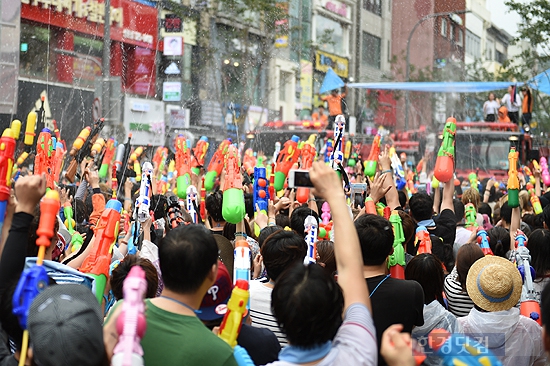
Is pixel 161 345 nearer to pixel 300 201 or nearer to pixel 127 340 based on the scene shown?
pixel 127 340

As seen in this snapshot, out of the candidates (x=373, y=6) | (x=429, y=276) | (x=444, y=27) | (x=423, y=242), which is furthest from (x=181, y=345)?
(x=373, y=6)

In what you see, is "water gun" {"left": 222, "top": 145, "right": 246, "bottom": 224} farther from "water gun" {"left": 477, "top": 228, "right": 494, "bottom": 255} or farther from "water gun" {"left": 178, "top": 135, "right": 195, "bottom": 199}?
"water gun" {"left": 178, "top": 135, "right": 195, "bottom": 199}

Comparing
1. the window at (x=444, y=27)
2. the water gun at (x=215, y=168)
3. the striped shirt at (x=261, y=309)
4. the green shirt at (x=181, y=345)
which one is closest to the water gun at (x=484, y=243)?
the striped shirt at (x=261, y=309)

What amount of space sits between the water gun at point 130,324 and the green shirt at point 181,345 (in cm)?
34

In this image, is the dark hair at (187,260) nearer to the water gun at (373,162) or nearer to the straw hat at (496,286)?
the straw hat at (496,286)

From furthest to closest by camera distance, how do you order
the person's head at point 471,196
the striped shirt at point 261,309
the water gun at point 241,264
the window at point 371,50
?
the window at point 371,50 < the person's head at point 471,196 < the striped shirt at point 261,309 < the water gun at point 241,264

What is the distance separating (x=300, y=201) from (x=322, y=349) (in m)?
3.68

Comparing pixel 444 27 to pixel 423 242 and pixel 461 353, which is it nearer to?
pixel 423 242

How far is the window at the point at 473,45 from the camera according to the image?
94.9ft

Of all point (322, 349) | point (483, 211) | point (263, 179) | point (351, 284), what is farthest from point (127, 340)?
point (483, 211)

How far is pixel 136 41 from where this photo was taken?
2138 cm

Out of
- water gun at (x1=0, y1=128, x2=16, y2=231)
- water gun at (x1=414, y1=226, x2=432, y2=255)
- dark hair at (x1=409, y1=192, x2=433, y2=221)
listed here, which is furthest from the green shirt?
dark hair at (x1=409, y1=192, x2=433, y2=221)

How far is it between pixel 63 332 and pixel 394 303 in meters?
1.46

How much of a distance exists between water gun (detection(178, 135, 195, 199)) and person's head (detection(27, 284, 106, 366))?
196 inches
